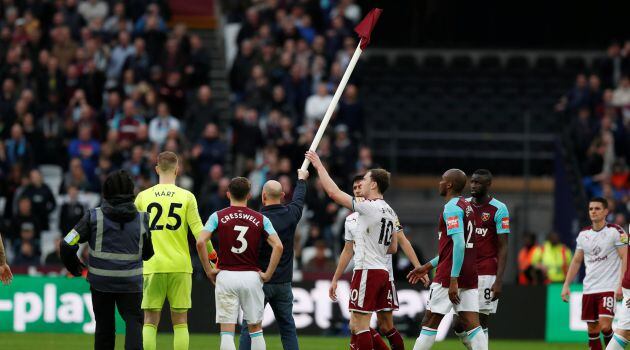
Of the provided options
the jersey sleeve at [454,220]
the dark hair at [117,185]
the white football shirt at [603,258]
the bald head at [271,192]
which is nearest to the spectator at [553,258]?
the white football shirt at [603,258]

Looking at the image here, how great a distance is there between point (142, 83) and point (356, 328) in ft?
43.8

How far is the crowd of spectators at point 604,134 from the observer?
85.0 ft

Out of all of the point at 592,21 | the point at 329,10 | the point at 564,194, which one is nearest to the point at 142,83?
the point at 329,10

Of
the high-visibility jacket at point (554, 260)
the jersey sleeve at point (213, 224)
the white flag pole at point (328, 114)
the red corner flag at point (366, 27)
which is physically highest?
the red corner flag at point (366, 27)

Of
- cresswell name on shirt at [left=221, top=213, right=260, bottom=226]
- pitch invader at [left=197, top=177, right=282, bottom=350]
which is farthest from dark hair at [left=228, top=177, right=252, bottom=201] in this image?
cresswell name on shirt at [left=221, top=213, right=260, bottom=226]

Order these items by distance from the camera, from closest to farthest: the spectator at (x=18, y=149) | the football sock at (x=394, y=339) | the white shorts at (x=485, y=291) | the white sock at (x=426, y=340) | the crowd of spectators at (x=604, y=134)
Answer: the white sock at (x=426, y=340) → the football sock at (x=394, y=339) → the white shorts at (x=485, y=291) → the spectator at (x=18, y=149) → the crowd of spectators at (x=604, y=134)

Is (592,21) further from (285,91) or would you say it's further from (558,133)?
(285,91)

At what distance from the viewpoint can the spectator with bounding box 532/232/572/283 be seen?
24594mm

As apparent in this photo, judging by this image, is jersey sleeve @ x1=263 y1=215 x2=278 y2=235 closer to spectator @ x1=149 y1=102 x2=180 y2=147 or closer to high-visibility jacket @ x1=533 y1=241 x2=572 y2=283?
high-visibility jacket @ x1=533 y1=241 x2=572 y2=283

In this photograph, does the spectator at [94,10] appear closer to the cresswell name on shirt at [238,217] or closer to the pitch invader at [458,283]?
the cresswell name on shirt at [238,217]

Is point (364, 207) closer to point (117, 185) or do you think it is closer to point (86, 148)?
point (117, 185)

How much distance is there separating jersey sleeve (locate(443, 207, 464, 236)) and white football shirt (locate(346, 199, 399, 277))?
2.37 feet

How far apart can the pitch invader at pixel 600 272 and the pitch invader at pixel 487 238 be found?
73.1 inches

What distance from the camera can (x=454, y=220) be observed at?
13844mm
